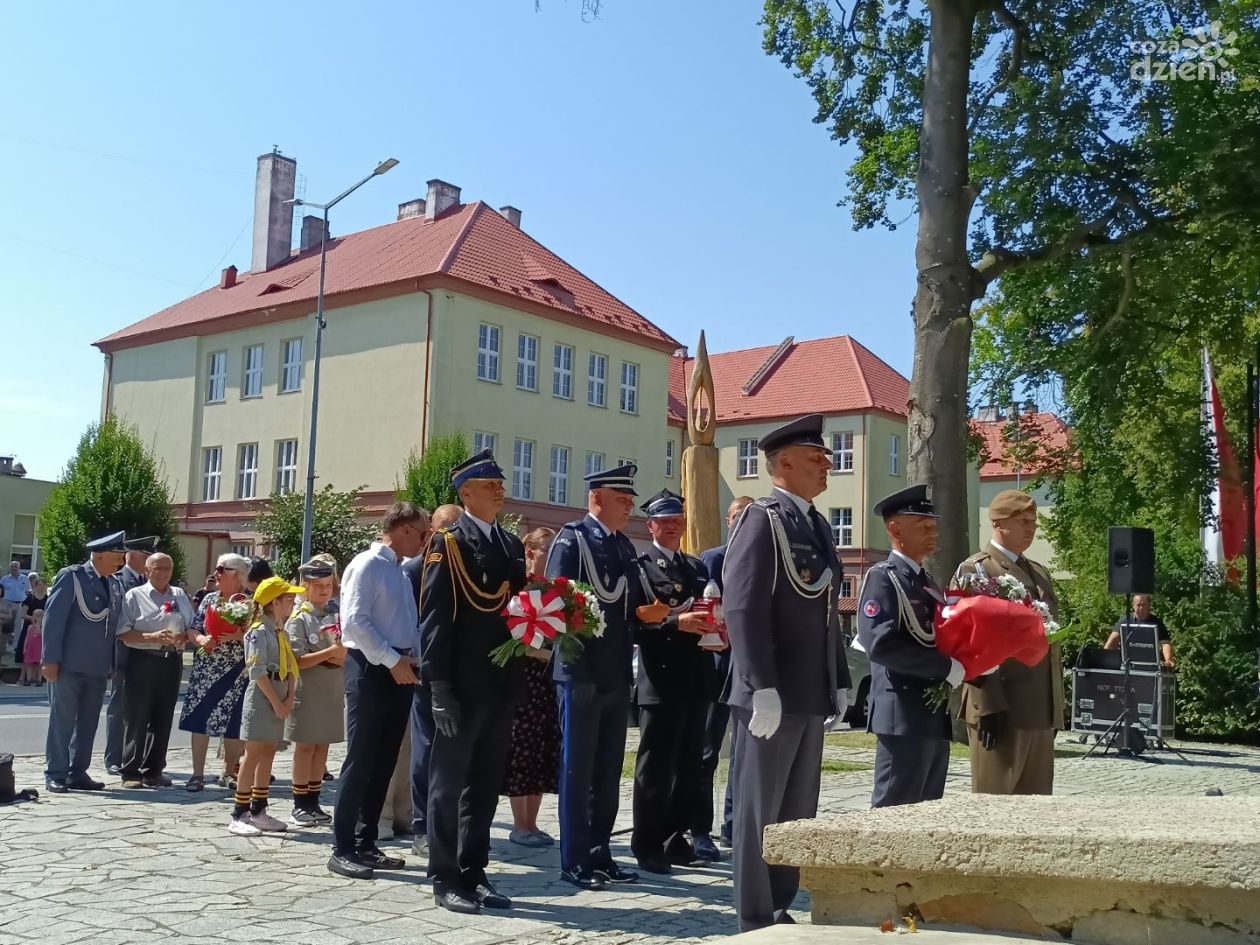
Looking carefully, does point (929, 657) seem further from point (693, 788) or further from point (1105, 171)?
point (1105, 171)

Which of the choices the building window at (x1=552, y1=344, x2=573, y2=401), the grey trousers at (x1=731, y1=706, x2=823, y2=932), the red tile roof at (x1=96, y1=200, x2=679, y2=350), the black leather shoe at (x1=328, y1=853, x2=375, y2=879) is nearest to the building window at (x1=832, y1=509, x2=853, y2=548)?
the red tile roof at (x1=96, y1=200, x2=679, y2=350)

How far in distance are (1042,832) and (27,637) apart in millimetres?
24134

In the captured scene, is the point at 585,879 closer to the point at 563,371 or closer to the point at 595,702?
the point at 595,702

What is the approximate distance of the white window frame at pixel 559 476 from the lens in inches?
1784

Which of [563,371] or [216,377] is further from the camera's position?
[216,377]

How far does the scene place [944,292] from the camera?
15469mm

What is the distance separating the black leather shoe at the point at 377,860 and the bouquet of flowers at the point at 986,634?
312cm

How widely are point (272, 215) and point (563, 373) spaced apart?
14050 mm

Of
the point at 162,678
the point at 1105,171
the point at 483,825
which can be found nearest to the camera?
the point at 483,825

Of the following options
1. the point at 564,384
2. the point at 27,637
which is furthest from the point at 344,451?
the point at 27,637

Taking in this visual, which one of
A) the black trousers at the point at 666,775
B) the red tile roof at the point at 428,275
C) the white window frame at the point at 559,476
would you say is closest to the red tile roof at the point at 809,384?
the red tile roof at the point at 428,275

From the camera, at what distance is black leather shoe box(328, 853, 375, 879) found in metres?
7.00

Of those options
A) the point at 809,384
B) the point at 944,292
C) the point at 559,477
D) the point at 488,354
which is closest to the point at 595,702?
the point at 944,292

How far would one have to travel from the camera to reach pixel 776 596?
18.4ft
